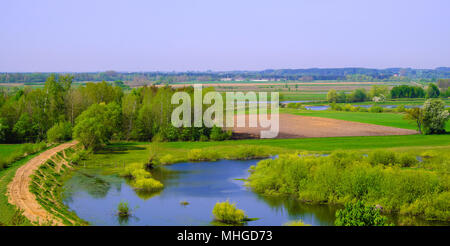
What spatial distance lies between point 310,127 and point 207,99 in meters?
17.6

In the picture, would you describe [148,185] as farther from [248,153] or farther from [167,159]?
[248,153]

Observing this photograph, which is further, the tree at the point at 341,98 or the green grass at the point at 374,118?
the tree at the point at 341,98

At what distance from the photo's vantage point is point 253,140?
65375mm

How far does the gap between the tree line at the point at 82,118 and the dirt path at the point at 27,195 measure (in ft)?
47.9

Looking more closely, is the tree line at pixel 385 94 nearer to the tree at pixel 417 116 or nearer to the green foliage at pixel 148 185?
the tree at pixel 417 116

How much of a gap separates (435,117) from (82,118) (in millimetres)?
48777

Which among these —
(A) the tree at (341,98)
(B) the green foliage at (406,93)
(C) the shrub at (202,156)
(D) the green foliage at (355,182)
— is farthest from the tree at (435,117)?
(B) the green foliage at (406,93)

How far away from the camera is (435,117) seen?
67312 mm

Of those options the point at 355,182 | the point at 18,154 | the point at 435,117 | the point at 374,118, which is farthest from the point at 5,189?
the point at 374,118

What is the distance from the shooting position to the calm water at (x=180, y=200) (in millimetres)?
29219

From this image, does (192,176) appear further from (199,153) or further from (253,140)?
(253,140)

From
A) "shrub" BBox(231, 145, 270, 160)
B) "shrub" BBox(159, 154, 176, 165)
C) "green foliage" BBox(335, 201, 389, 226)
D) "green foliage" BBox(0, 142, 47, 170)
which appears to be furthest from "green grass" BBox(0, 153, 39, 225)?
"shrub" BBox(231, 145, 270, 160)

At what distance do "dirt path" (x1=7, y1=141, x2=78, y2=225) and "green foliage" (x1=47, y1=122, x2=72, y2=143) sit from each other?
1320 centimetres
